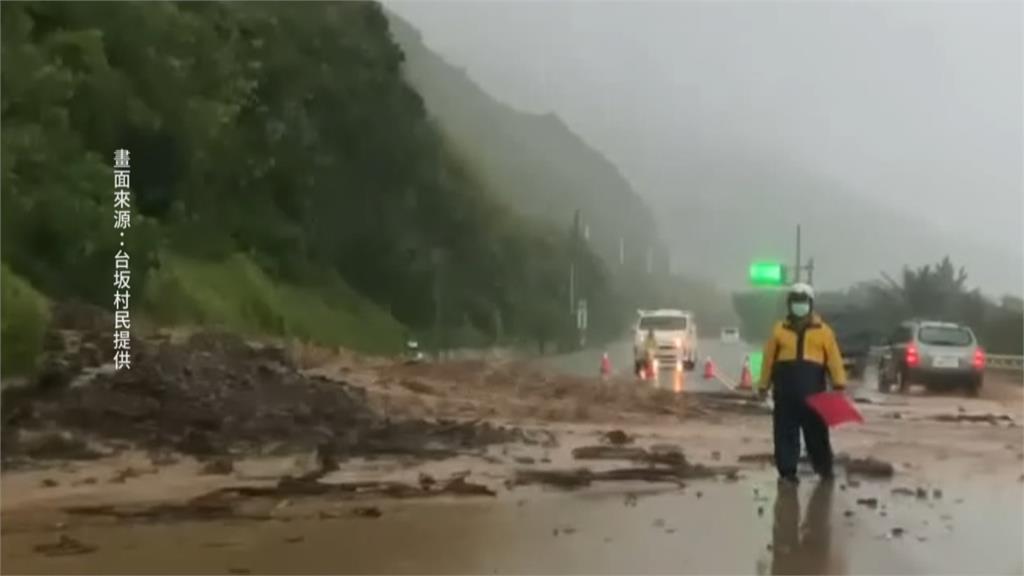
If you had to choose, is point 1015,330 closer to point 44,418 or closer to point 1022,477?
point 1022,477

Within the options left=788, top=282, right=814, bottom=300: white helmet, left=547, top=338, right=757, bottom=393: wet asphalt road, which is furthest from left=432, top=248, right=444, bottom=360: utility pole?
left=788, top=282, right=814, bottom=300: white helmet

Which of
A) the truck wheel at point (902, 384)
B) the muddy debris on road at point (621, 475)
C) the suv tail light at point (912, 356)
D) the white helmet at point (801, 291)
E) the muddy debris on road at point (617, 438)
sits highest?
the white helmet at point (801, 291)

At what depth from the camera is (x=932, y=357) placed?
780cm

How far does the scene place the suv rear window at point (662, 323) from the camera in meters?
7.77

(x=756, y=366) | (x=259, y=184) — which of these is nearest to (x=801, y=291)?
(x=756, y=366)

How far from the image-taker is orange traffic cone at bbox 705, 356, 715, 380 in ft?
25.5

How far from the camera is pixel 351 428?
720 cm

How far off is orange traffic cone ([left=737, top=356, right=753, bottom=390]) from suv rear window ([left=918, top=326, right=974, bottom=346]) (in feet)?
3.64

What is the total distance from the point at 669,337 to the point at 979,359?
177 centimetres

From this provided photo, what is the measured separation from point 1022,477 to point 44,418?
4.96 meters

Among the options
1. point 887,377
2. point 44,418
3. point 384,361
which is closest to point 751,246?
point 887,377

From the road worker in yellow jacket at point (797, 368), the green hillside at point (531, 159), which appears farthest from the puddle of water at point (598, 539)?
the green hillside at point (531, 159)

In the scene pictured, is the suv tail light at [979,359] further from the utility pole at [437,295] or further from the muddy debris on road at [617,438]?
the utility pole at [437,295]
